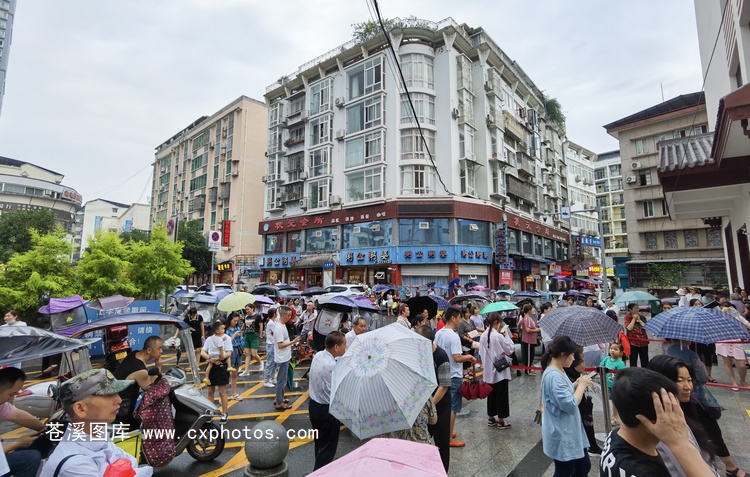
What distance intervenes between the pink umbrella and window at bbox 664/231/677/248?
40326 millimetres

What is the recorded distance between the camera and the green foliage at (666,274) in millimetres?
31094

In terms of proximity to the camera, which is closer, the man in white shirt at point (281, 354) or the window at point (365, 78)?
the man in white shirt at point (281, 354)

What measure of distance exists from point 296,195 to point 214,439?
32.6m

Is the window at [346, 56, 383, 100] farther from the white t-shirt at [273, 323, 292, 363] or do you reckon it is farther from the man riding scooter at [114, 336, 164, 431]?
the man riding scooter at [114, 336, 164, 431]

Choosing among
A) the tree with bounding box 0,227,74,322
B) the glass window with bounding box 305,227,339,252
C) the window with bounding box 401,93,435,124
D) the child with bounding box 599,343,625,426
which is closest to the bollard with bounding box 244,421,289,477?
the child with bounding box 599,343,625,426

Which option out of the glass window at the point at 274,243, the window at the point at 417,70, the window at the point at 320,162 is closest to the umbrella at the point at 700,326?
the window at the point at 417,70

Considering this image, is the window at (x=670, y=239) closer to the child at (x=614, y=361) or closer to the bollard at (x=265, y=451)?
the child at (x=614, y=361)

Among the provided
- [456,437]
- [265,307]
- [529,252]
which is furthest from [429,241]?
[456,437]

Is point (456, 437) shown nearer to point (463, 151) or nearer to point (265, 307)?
point (265, 307)

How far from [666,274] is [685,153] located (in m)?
30.8

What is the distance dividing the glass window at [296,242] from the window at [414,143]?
12.5 meters

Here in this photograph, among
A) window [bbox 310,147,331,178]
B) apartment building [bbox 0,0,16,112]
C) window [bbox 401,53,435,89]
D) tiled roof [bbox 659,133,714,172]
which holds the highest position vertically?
apartment building [bbox 0,0,16,112]

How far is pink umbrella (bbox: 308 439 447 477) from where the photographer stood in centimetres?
144

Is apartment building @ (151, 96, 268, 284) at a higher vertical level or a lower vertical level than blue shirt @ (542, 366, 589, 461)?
higher
